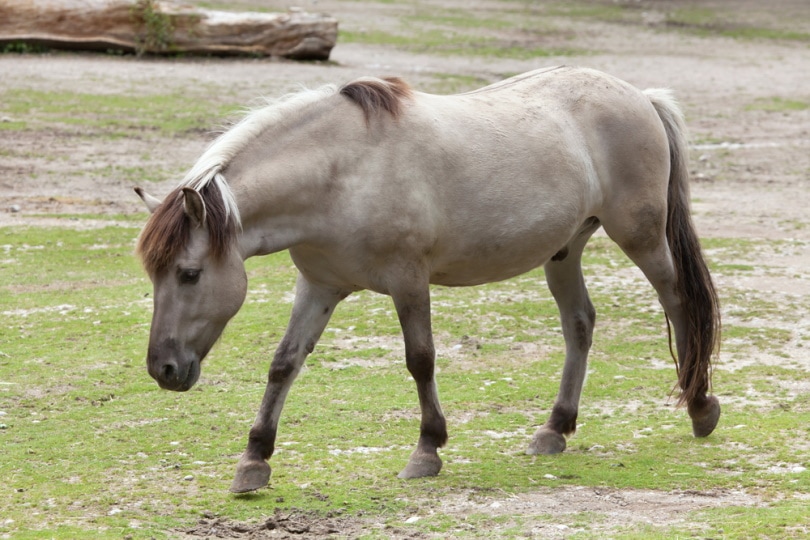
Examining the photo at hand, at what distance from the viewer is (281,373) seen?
18.0ft

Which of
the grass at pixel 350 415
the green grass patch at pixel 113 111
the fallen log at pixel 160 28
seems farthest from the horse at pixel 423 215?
the fallen log at pixel 160 28

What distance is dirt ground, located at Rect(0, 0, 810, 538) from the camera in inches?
202

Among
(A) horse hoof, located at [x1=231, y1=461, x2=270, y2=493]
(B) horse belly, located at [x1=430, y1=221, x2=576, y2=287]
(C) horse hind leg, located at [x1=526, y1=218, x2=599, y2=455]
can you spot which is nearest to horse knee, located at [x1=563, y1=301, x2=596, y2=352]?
(C) horse hind leg, located at [x1=526, y1=218, x2=599, y2=455]

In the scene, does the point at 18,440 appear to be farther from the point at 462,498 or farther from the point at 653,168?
the point at 653,168

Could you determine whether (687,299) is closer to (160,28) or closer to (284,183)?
(284,183)

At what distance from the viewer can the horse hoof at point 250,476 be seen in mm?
5238

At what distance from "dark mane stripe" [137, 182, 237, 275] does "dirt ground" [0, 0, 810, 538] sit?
3.67 ft

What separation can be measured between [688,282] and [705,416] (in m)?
0.72

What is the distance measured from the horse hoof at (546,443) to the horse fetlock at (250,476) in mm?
1411

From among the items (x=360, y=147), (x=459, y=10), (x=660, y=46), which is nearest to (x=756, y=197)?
(x=360, y=147)

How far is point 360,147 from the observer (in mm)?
5285

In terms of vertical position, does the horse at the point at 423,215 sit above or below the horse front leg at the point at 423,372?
above

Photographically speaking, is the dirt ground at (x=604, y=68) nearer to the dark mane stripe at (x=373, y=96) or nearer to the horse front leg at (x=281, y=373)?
the horse front leg at (x=281, y=373)

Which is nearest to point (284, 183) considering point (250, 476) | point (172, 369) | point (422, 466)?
point (172, 369)
